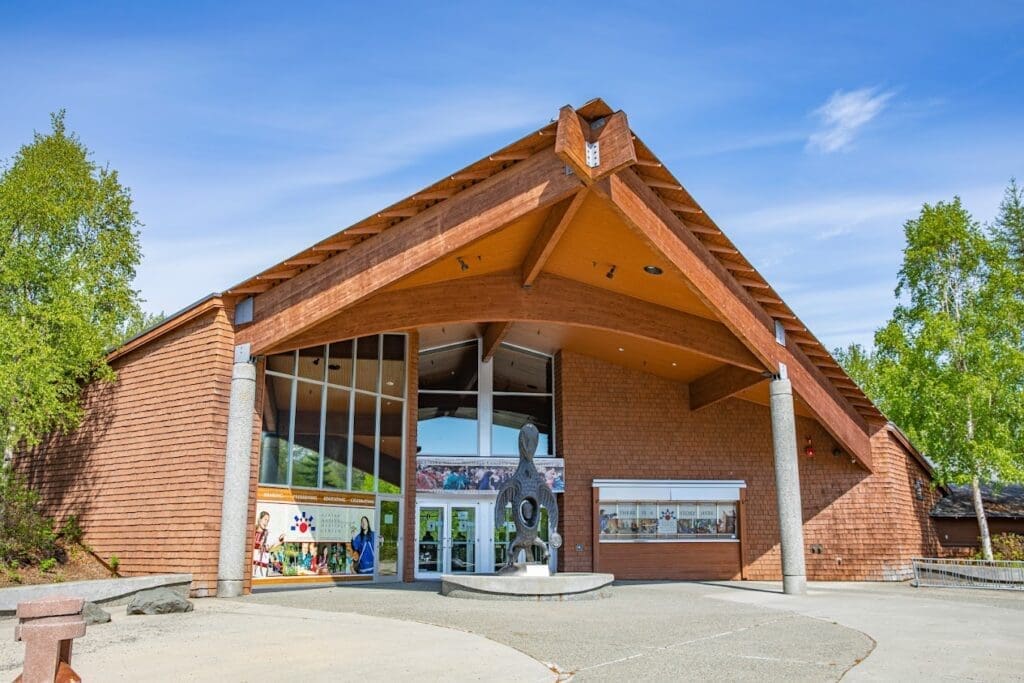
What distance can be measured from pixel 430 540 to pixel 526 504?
22.9ft

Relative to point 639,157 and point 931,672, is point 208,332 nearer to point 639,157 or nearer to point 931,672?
point 639,157

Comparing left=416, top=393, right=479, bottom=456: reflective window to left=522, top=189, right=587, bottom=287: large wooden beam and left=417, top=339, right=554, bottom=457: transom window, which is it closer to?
left=417, top=339, right=554, bottom=457: transom window

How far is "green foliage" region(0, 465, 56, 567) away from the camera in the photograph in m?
14.2

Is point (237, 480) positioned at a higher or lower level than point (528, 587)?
higher

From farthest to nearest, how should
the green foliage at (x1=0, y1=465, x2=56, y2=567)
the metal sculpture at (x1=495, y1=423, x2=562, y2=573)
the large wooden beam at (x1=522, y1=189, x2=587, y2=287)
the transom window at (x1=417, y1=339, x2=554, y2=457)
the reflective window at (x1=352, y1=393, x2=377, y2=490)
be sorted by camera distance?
the transom window at (x1=417, y1=339, x2=554, y2=457)
the reflective window at (x1=352, y1=393, x2=377, y2=490)
the metal sculpture at (x1=495, y1=423, x2=562, y2=573)
the green foliage at (x1=0, y1=465, x2=56, y2=567)
the large wooden beam at (x1=522, y1=189, x2=587, y2=287)

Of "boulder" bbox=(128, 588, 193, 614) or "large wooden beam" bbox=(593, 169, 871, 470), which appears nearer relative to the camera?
"boulder" bbox=(128, 588, 193, 614)

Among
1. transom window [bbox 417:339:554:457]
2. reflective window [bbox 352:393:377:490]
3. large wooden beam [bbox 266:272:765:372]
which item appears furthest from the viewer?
transom window [bbox 417:339:554:457]

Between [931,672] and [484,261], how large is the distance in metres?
10.7

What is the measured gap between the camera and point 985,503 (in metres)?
23.4

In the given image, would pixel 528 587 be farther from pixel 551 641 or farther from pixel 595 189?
pixel 595 189

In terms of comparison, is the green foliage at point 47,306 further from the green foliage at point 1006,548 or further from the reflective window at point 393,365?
the green foliage at point 1006,548

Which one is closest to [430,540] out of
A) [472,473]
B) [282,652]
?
[472,473]

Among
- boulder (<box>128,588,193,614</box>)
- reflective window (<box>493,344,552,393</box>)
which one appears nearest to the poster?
boulder (<box>128,588,193,614</box>)

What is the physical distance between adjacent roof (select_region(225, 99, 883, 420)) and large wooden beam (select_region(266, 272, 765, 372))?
4.29 feet
